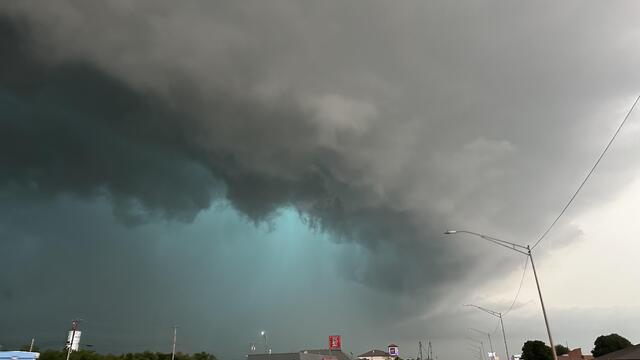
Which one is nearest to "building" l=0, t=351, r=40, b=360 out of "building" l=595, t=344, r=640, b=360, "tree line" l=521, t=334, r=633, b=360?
"building" l=595, t=344, r=640, b=360

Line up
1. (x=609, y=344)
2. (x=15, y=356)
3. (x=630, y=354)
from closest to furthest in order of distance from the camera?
(x=630, y=354) < (x=15, y=356) < (x=609, y=344)

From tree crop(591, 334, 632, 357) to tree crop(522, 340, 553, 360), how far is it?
37.3ft

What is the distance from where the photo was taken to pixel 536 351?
429 feet

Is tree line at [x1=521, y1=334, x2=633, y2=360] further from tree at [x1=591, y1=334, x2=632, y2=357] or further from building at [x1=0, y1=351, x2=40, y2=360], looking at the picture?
building at [x1=0, y1=351, x2=40, y2=360]

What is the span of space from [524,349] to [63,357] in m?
122

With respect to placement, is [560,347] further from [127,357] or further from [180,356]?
[127,357]

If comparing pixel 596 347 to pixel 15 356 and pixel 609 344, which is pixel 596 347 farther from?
pixel 15 356

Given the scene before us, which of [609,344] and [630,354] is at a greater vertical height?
[609,344]

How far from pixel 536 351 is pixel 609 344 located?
19.0m

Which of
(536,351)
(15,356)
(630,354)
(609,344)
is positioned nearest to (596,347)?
(609,344)

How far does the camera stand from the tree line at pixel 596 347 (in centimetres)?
11562

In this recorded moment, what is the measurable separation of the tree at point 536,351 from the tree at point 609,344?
11.4m

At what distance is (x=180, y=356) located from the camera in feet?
524

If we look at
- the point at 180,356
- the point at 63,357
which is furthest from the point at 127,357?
the point at 180,356
